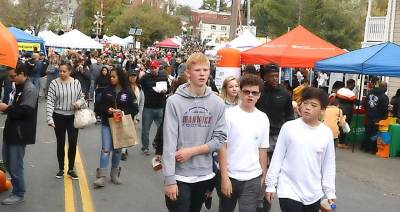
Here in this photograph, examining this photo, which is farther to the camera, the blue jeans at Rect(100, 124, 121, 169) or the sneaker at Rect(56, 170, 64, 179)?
the sneaker at Rect(56, 170, 64, 179)

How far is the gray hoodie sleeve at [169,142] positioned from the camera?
3.79 m

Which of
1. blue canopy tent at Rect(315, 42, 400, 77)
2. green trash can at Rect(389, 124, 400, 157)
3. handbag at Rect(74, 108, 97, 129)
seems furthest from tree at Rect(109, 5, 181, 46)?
handbag at Rect(74, 108, 97, 129)

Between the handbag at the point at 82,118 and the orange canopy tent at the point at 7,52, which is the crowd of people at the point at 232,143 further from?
the orange canopy tent at the point at 7,52

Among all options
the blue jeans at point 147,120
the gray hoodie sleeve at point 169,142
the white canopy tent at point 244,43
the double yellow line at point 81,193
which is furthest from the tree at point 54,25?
the gray hoodie sleeve at point 169,142

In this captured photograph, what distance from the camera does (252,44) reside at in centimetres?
2014

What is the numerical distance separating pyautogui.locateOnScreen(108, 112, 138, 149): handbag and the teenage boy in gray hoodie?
3.53 metres

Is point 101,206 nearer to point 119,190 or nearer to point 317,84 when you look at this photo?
point 119,190

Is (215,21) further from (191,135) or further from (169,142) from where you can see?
(169,142)

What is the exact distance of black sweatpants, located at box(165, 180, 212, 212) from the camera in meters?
3.93

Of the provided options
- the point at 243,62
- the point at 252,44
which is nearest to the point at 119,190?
the point at 243,62

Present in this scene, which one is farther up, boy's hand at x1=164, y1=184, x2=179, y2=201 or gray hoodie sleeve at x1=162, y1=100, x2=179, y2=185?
gray hoodie sleeve at x1=162, y1=100, x2=179, y2=185

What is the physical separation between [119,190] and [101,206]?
0.81 meters

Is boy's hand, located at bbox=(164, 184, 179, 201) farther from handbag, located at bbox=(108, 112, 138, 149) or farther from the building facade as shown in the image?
the building facade

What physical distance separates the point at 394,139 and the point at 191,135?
8.89 meters
